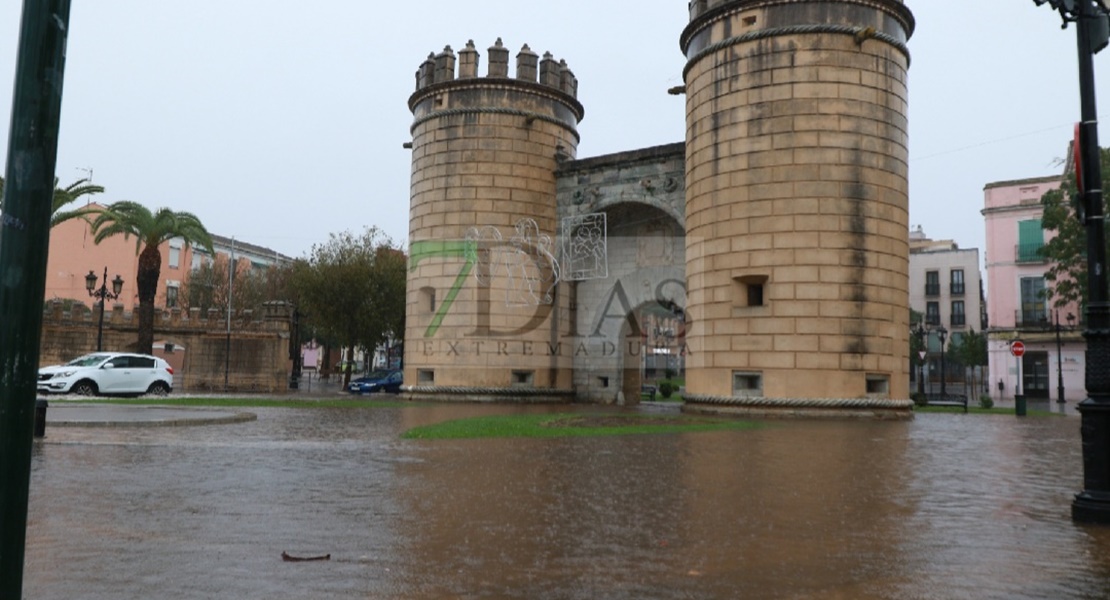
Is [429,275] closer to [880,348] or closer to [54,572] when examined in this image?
[880,348]

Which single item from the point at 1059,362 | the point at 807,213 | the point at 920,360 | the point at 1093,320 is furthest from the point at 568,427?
the point at 1059,362

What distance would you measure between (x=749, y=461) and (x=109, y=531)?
6.62m

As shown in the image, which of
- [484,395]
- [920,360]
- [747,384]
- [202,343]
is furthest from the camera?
[202,343]

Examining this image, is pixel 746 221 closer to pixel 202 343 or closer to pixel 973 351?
pixel 202 343

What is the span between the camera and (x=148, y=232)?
31.5 metres

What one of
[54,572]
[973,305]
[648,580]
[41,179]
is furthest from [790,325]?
[973,305]

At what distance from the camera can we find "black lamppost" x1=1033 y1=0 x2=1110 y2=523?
20.0ft

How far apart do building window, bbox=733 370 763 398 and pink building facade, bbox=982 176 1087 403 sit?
27039 mm

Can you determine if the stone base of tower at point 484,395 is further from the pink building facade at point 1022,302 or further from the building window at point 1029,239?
the building window at point 1029,239

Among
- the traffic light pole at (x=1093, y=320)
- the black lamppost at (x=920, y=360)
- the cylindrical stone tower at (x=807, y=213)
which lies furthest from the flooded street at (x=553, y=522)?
the black lamppost at (x=920, y=360)

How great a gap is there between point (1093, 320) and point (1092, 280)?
331mm

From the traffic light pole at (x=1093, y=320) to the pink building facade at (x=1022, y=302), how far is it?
3704 cm

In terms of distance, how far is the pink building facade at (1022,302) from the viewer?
39.4 metres

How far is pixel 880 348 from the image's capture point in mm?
17922
